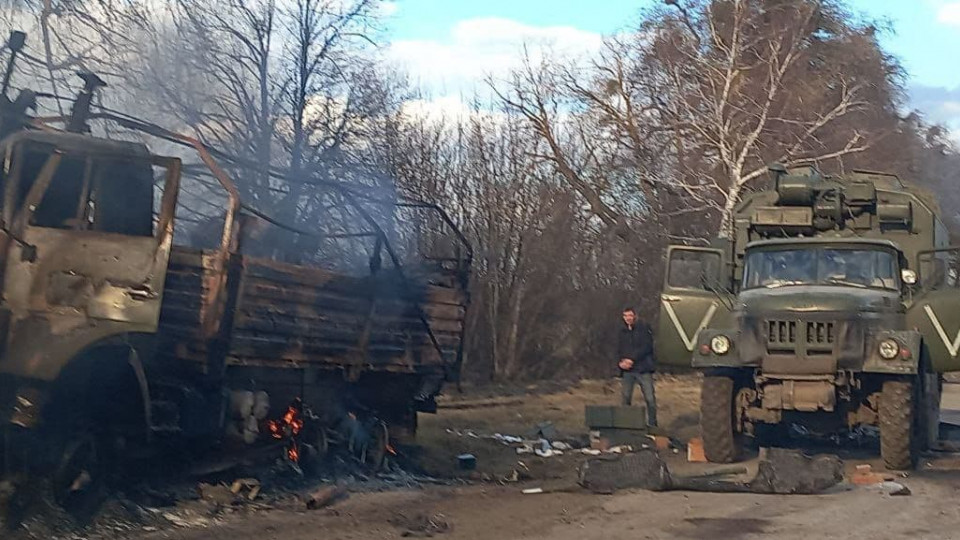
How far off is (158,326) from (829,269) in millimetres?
7616

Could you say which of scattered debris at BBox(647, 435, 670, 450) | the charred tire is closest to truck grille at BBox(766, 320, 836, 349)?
scattered debris at BBox(647, 435, 670, 450)

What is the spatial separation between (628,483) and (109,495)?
430 cm

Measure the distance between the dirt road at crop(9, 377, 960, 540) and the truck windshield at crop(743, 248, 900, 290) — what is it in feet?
6.59

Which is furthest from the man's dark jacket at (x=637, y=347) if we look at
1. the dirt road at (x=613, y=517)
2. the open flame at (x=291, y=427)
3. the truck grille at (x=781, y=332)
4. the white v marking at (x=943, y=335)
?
the open flame at (x=291, y=427)

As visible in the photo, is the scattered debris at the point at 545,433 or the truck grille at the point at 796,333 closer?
the truck grille at the point at 796,333

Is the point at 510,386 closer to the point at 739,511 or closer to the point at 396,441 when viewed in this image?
the point at 396,441

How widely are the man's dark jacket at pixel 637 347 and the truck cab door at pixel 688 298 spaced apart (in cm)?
182

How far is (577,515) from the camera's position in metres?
9.62

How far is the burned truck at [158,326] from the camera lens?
26.8 feet

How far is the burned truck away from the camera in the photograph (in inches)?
322

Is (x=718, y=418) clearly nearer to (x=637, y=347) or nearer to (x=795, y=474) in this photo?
(x=795, y=474)

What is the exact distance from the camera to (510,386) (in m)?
24.5

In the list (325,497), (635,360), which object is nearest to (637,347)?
(635,360)

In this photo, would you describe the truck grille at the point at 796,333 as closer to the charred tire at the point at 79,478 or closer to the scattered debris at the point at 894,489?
the scattered debris at the point at 894,489
